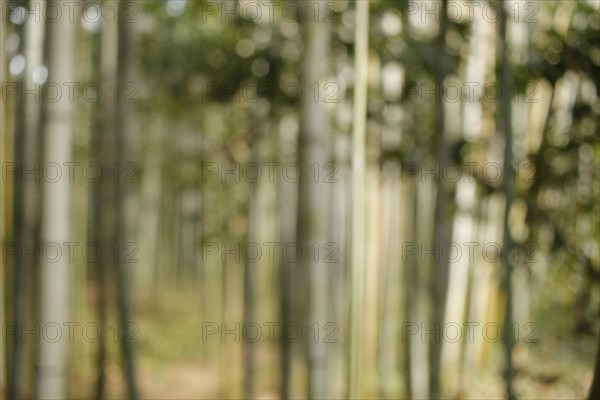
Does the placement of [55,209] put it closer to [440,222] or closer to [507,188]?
[507,188]

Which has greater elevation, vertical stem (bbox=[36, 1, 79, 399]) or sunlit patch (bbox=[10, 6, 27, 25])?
sunlit patch (bbox=[10, 6, 27, 25])

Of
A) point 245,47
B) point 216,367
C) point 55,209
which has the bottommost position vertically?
point 216,367

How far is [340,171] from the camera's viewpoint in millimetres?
3387

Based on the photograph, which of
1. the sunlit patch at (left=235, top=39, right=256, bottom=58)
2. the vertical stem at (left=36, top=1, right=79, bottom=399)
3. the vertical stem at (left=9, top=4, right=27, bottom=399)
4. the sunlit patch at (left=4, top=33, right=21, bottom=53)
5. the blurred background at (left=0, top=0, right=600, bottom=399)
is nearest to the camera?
the vertical stem at (left=36, top=1, right=79, bottom=399)

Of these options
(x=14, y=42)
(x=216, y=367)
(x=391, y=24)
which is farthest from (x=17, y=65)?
(x=216, y=367)

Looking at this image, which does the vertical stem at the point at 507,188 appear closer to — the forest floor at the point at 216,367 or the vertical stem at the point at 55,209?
the forest floor at the point at 216,367

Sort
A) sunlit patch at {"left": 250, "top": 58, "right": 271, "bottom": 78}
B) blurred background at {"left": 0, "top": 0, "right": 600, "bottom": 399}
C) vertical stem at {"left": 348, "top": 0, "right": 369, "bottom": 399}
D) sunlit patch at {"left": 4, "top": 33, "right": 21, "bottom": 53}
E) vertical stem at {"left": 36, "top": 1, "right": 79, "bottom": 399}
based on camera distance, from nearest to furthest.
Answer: vertical stem at {"left": 348, "top": 0, "right": 369, "bottom": 399}
vertical stem at {"left": 36, "top": 1, "right": 79, "bottom": 399}
blurred background at {"left": 0, "top": 0, "right": 600, "bottom": 399}
sunlit patch at {"left": 4, "top": 33, "right": 21, "bottom": 53}
sunlit patch at {"left": 250, "top": 58, "right": 271, "bottom": 78}

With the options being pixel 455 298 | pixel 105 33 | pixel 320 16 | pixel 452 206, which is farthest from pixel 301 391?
pixel 320 16

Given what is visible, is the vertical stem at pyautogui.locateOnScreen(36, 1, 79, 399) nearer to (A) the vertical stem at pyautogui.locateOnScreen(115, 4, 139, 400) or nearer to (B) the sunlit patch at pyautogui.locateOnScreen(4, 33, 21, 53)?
(A) the vertical stem at pyautogui.locateOnScreen(115, 4, 139, 400)

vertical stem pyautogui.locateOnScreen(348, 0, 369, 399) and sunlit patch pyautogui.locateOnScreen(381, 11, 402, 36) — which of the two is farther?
sunlit patch pyautogui.locateOnScreen(381, 11, 402, 36)

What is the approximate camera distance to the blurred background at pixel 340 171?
172 cm

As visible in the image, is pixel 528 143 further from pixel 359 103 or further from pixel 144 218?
pixel 144 218

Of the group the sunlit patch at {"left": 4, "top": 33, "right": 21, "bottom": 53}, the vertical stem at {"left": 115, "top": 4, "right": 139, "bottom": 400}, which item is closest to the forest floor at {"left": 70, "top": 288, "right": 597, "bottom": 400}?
the vertical stem at {"left": 115, "top": 4, "right": 139, "bottom": 400}

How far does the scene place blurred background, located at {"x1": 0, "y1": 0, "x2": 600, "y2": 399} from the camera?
172cm
